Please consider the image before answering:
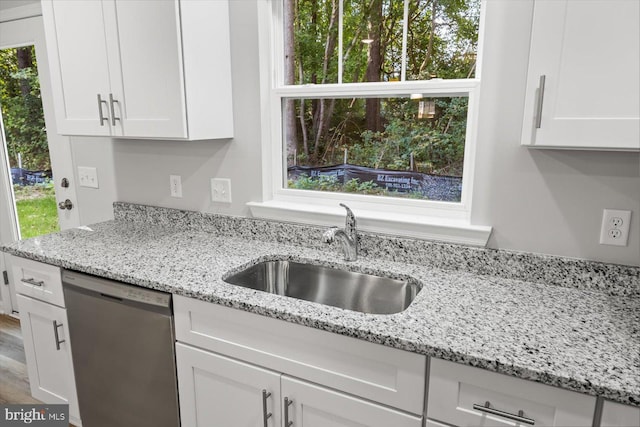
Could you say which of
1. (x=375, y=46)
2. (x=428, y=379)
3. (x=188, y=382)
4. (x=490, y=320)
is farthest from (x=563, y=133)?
(x=188, y=382)

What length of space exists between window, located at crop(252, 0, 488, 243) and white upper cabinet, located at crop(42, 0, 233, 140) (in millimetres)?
231

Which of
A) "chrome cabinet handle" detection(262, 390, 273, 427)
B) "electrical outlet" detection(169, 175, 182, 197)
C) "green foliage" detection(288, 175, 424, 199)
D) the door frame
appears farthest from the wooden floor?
"green foliage" detection(288, 175, 424, 199)

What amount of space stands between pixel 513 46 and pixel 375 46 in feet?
1.75

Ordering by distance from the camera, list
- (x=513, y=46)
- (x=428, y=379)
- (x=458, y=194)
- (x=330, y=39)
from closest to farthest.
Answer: (x=428, y=379) < (x=513, y=46) < (x=458, y=194) < (x=330, y=39)

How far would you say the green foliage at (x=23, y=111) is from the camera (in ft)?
8.63

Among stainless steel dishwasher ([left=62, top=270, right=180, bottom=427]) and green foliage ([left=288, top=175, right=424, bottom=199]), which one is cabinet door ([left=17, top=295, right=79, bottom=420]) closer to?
stainless steel dishwasher ([left=62, top=270, right=180, bottom=427])

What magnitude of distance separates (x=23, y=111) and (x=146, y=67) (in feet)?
5.05

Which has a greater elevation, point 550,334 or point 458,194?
point 458,194

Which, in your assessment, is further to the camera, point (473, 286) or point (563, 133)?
point (473, 286)

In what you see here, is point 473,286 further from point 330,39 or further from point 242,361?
point 330,39

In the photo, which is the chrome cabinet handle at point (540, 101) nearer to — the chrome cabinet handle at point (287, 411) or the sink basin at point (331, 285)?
the sink basin at point (331, 285)

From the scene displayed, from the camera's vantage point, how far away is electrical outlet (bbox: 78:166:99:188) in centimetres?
246

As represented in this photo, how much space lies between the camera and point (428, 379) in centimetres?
112

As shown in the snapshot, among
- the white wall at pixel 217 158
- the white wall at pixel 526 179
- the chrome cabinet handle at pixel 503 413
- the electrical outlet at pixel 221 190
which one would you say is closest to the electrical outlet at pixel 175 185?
the white wall at pixel 217 158
